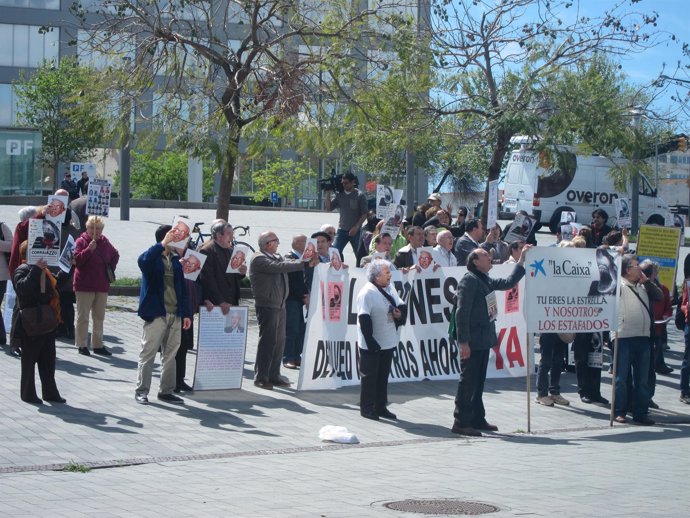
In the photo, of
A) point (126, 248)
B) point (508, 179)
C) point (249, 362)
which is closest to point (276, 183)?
point (508, 179)

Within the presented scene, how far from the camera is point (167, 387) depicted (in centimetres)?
1302

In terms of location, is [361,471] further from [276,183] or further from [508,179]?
[276,183]

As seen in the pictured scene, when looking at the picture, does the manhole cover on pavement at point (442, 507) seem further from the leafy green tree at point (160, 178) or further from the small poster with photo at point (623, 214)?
the leafy green tree at point (160, 178)

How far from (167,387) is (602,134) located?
440 inches

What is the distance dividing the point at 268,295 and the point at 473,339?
275 centimetres

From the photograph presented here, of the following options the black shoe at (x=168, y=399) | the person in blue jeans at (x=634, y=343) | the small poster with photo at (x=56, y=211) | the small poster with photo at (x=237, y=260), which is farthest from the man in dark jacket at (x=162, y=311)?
the person in blue jeans at (x=634, y=343)

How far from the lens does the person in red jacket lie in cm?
1506

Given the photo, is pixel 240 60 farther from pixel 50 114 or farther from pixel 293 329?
pixel 50 114

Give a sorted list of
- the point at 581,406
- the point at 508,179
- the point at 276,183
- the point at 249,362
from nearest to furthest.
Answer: the point at 581,406 → the point at 249,362 → the point at 508,179 → the point at 276,183

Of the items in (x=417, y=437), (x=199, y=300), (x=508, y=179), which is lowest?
(x=417, y=437)

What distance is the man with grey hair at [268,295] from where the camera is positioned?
13.9 m

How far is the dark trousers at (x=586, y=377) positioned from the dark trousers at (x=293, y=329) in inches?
137

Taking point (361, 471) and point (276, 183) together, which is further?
point (276, 183)

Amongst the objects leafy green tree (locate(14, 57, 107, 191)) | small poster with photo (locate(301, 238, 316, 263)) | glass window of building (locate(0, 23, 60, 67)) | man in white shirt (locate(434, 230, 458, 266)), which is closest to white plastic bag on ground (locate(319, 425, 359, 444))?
small poster with photo (locate(301, 238, 316, 263))
